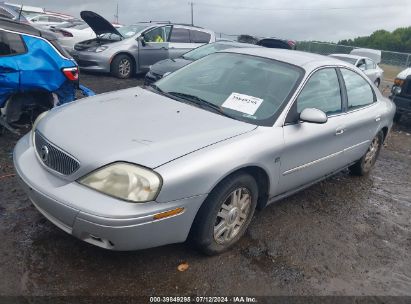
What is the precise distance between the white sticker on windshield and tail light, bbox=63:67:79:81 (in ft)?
8.83

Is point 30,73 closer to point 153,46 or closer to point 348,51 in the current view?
point 153,46

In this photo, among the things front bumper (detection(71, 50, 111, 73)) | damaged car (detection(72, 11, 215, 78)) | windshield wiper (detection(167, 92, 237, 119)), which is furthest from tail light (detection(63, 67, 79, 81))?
front bumper (detection(71, 50, 111, 73))

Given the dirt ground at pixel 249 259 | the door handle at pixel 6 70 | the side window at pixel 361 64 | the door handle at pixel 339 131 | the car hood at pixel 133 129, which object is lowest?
the dirt ground at pixel 249 259

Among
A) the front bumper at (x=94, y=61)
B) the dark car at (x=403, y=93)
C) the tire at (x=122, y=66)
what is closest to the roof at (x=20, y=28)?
the front bumper at (x=94, y=61)

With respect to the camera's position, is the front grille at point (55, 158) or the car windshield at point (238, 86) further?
the car windshield at point (238, 86)

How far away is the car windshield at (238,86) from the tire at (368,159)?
1.99m

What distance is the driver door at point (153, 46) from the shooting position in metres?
10.7

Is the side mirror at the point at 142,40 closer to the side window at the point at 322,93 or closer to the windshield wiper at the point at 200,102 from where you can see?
the windshield wiper at the point at 200,102

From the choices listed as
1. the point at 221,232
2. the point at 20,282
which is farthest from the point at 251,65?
the point at 20,282

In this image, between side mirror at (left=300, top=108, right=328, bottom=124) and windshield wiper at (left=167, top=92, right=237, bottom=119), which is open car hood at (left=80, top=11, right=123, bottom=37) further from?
side mirror at (left=300, top=108, right=328, bottom=124)

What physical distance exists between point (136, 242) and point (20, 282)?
2.76 feet

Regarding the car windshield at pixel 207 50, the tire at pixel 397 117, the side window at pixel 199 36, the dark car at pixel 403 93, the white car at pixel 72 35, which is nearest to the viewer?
the dark car at pixel 403 93

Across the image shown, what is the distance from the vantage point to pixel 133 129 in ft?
9.31

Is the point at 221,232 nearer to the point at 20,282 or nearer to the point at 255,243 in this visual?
the point at 255,243
